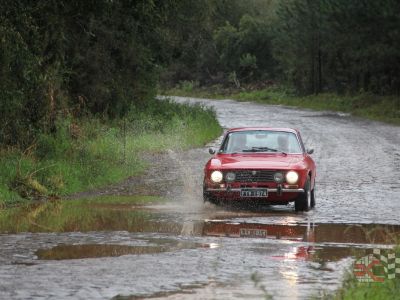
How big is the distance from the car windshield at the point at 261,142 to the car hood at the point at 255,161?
41cm

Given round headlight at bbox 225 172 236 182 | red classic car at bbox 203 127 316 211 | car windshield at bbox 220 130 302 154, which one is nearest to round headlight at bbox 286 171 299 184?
red classic car at bbox 203 127 316 211

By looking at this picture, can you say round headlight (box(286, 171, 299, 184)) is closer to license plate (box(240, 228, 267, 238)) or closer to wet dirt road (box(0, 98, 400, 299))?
wet dirt road (box(0, 98, 400, 299))

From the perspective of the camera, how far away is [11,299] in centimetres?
893

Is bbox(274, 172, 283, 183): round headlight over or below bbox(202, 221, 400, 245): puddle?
over

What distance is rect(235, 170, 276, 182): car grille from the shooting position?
57.1ft

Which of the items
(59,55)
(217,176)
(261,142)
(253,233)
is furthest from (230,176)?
(59,55)

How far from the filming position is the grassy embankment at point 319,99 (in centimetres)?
5753

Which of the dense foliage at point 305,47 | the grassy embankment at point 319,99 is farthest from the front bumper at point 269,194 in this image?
the grassy embankment at point 319,99

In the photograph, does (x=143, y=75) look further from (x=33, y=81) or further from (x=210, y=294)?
(x=210, y=294)

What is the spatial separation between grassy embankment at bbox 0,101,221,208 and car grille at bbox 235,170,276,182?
3.85 metres

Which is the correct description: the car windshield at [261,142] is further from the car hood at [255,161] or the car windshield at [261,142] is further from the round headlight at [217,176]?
the round headlight at [217,176]

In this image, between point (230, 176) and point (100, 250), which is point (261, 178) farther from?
point (100, 250)

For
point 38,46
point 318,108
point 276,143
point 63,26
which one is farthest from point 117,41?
point 318,108

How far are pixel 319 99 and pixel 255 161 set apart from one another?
57.3 metres
